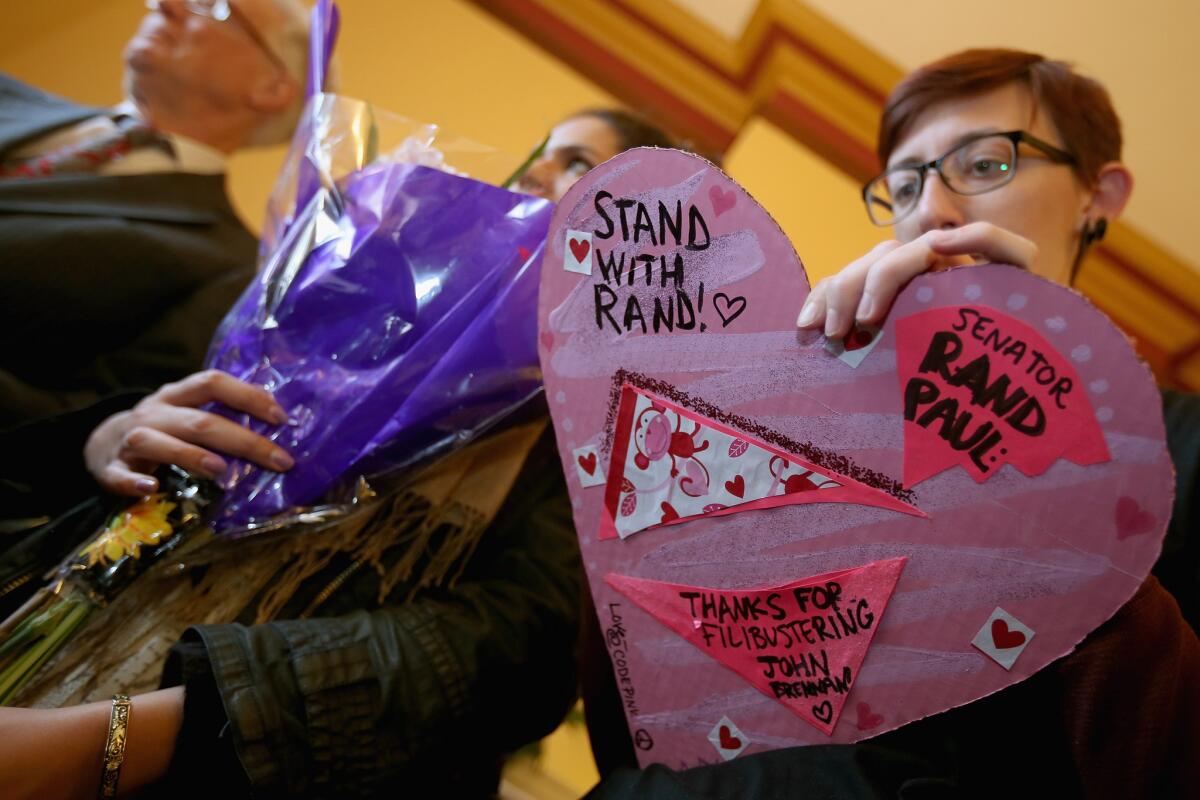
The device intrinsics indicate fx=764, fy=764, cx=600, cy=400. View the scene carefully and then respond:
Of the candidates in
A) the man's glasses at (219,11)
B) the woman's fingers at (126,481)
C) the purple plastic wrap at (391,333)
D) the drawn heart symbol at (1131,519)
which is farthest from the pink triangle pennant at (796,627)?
the man's glasses at (219,11)

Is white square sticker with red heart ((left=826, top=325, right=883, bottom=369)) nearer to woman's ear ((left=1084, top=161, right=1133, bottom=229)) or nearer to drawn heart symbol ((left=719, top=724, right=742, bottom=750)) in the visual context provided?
drawn heart symbol ((left=719, top=724, right=742, bottom=750))

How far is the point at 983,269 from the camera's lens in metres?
0.49

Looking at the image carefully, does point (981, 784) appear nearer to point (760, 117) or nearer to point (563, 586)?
point (563, 586)

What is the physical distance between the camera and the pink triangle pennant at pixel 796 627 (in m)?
0.55

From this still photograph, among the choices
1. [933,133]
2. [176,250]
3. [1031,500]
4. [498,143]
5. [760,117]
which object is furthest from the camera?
[498,143]

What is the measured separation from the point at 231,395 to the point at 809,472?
0.53m

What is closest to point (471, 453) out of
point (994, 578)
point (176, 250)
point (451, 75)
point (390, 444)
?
point (390, 444)

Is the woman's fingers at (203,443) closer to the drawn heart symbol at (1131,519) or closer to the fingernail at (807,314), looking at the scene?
the fingernail at (807,314)

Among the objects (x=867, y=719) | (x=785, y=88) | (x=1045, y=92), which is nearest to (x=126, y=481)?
(x=867, y=719)

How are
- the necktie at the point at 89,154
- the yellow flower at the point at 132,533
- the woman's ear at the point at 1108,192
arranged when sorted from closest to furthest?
the yellow flower at the point at 132,533 < the woman's ear at the point at 1108,192 < the necktie at the point at 89,154

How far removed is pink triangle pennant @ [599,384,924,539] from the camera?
0.56 meters

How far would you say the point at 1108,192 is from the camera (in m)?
0.82

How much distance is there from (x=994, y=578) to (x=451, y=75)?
79.3 inches

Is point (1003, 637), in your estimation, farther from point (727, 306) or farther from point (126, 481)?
point (126, 481)
